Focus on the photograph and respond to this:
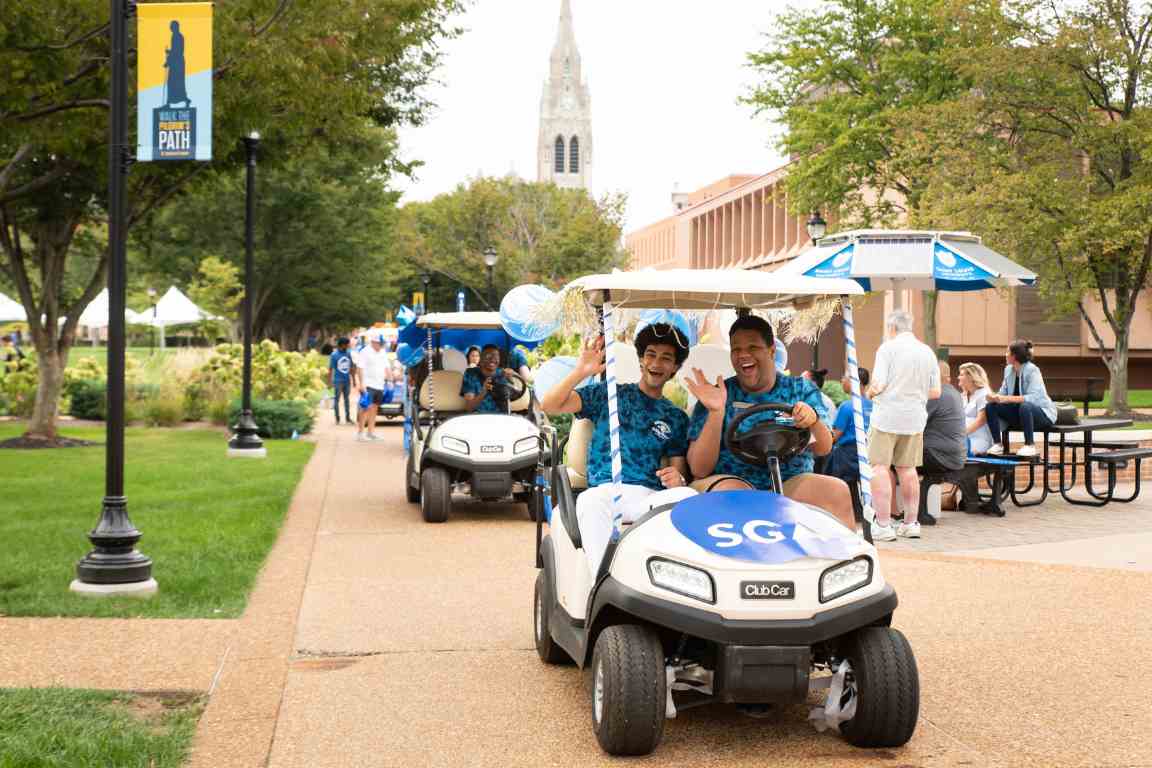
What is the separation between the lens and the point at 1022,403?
13.5 metres

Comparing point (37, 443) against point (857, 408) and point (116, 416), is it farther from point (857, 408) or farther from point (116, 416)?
point (857, 408)

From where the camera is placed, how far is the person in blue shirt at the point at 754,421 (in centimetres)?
594

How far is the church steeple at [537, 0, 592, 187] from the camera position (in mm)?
155125

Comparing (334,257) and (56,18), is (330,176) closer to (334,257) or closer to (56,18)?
(334,257)

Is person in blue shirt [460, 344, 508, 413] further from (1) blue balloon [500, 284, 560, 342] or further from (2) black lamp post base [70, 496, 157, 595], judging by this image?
(2) black lamp post base [70, 496, 157, 595]

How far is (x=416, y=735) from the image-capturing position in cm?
540

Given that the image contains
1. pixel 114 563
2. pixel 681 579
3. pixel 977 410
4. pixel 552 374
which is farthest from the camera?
pixel 977 410

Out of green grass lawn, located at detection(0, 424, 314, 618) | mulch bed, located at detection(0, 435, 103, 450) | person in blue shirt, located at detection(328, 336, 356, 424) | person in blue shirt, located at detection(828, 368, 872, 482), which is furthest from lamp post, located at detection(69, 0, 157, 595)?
person in blue shirt, located at detection(328, 336, 356, 424)

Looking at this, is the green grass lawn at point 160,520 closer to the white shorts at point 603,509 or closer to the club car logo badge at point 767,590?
the white shorts at point 603,509

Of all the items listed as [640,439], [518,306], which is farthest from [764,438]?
[518,306]

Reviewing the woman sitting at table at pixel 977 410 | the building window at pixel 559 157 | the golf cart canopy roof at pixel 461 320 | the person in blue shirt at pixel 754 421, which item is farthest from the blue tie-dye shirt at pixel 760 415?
the building window at pixel 559 157

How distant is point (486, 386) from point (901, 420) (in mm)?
4399

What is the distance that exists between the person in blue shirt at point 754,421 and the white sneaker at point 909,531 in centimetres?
505

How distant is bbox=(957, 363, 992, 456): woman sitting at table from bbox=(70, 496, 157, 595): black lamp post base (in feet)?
28.4
